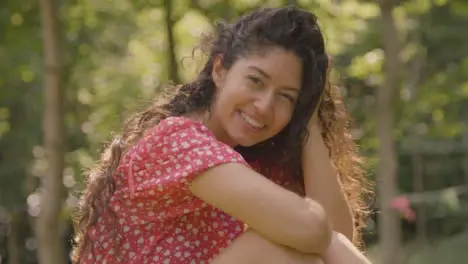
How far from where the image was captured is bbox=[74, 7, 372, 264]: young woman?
6.66ft

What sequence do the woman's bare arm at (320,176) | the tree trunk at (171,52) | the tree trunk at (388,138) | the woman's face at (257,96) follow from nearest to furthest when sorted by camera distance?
the woman's face at (257,96), the woman's bare arm at (320,176), the tree trunk at (388,138), the tree trunk at (171,52)

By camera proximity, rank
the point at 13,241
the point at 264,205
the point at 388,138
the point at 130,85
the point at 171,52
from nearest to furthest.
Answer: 1. the point at 264,205
2. the point at 388,138
3. the point at 171,52
4. the point at 130,85
5. the point at 13,241

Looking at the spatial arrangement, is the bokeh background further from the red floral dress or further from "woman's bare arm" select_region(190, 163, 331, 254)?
"woman's bare arm" select_region(190, 163, 331, 254)

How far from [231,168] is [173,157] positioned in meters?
0.14

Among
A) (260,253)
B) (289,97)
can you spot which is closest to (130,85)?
(289,97)

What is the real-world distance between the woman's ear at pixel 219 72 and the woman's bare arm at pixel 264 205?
0.30 m


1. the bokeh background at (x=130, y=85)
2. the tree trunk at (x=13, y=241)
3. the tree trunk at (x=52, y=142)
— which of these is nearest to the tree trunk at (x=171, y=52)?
the bokeh background at (x=130, y=85)

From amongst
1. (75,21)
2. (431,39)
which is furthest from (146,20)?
(431,39)

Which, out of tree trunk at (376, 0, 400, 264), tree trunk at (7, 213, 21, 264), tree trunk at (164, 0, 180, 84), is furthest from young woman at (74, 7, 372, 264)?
tree trunk at (7, 213, 21, 264)

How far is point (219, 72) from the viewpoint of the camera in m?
2.27

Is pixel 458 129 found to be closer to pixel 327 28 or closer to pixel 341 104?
pixel 327 28

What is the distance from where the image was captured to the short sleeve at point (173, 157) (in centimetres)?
204

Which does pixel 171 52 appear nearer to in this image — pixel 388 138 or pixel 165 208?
pixel 388 138

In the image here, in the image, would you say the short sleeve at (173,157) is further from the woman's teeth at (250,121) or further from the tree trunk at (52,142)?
the tree trunk at (52,142)
